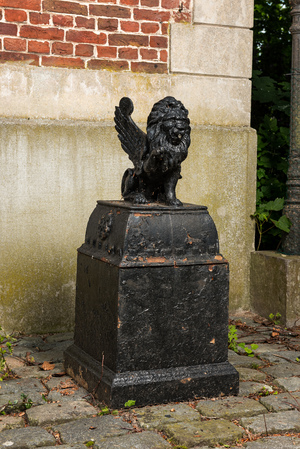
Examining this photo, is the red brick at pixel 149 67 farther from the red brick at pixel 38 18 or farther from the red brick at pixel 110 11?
the red brick at pixel 38 18

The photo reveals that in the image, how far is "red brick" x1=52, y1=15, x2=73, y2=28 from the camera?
494 cm

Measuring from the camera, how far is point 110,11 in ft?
16.8

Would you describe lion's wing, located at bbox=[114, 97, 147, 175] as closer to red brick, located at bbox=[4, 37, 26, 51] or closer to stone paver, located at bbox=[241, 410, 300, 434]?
red brick, located at bbox=[4, 37, 26, 51]

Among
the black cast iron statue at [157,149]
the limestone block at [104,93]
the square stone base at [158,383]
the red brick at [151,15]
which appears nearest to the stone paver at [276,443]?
the square stone base at [158,383]

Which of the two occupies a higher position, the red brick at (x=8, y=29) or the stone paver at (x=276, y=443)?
the red brick at (x=8, y=29)

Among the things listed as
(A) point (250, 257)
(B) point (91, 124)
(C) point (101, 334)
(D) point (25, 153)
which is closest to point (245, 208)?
(A) point (250, 257)

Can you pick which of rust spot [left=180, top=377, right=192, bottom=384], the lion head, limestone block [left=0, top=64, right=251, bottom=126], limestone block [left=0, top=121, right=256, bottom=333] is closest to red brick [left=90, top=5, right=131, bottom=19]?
limestone block [left=0, top=64, right=251, bottom=126]

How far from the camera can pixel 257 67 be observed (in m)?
7.77

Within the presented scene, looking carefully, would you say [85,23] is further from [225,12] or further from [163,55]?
[225,12]

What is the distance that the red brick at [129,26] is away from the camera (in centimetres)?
515

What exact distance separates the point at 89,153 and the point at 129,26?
3.69ft

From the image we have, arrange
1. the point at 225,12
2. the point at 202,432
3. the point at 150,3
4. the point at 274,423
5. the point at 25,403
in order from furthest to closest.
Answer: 1. the point at 225,12
2. the point at 150,3
3. the point at 25,403
4. the point at 274,423
5. the point at 202,432

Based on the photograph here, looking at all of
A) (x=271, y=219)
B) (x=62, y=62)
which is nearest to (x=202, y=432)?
(x=271, y=219)

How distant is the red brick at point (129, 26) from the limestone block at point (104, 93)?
1.21 feet
